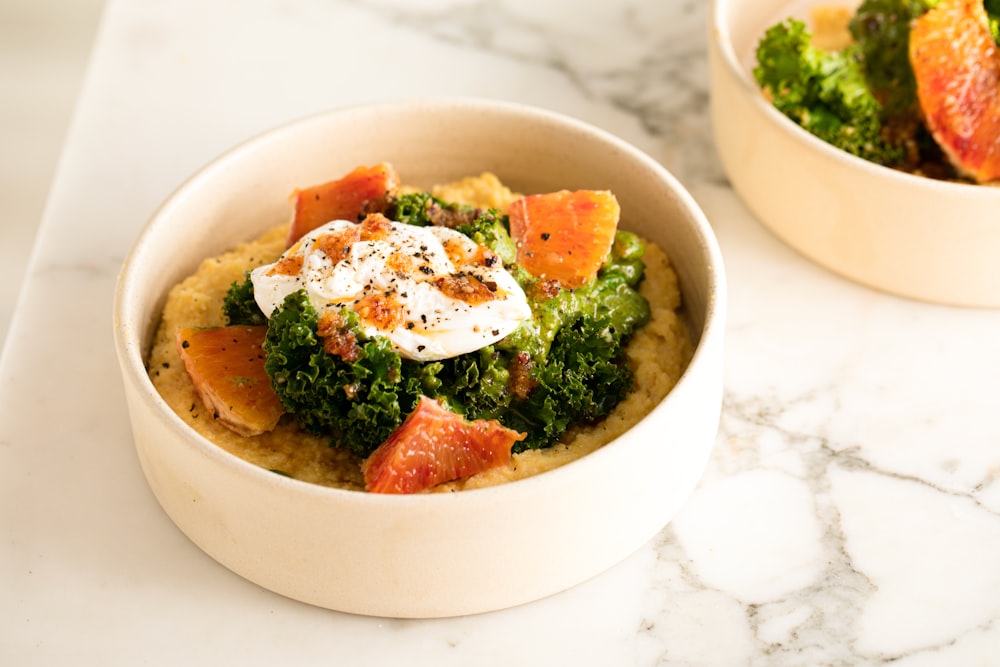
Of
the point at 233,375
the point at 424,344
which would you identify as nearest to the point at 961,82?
the point at 424,344

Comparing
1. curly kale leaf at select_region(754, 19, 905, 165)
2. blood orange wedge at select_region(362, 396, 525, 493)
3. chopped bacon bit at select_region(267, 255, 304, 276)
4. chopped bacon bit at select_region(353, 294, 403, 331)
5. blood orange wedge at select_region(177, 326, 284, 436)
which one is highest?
curly kale leaf at select_region(754, 19, 905, 165)

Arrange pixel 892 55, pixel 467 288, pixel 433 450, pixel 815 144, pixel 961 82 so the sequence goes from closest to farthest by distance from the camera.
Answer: pixel 433 450
pixel 467 288
pixel 815 144
pixel 961 82
pixel 892 55

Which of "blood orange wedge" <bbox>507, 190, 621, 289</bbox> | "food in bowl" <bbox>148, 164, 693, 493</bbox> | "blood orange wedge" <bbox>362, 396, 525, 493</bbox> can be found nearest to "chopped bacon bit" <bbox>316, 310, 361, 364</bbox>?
"food in bowl" <bbox>148, 164, 693, 493</bbox>

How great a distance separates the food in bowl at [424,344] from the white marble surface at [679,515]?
0.33 m

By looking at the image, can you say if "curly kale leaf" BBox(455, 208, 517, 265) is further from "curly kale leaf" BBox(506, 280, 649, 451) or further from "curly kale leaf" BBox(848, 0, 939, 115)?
"curly kale leaf" BBox(848, 0, 939, 115)

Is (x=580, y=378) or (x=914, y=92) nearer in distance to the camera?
(x=580, y=378)

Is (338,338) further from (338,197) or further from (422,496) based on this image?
(338,197)

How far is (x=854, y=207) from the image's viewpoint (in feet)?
11.2

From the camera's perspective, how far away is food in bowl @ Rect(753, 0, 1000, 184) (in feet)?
11.7

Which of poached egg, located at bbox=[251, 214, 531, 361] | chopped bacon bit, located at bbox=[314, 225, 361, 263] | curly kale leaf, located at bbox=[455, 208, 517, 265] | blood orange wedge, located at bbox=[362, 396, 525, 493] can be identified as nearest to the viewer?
blood orange wedge, located at bbox=[362, 396, 525, 493]

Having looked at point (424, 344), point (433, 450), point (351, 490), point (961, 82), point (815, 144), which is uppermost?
point (961, 82)

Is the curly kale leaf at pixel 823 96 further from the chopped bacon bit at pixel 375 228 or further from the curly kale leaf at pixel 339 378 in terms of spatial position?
the curly kale leaf at pixel 339 378

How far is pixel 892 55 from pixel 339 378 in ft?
7.03

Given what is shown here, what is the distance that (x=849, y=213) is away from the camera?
11.3 feet
